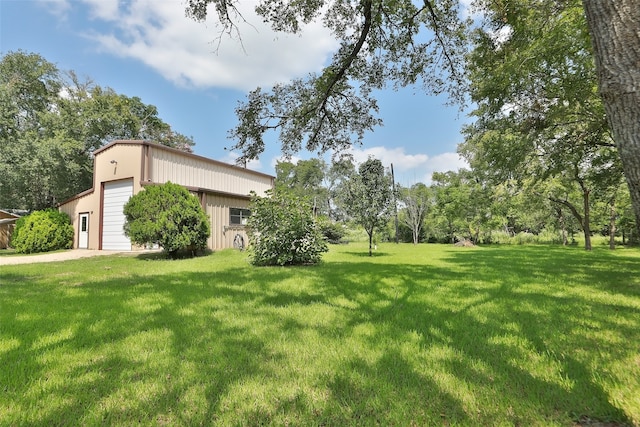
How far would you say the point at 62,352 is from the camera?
8.52ft

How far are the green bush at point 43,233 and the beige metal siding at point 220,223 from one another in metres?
8.20

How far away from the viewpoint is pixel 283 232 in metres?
8.82

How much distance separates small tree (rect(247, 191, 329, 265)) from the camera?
880 centimetres

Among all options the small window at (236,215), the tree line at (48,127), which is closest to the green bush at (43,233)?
the tree line at (48,127)

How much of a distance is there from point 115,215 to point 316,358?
15424mm

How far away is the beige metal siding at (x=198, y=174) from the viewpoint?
14332 millimetres

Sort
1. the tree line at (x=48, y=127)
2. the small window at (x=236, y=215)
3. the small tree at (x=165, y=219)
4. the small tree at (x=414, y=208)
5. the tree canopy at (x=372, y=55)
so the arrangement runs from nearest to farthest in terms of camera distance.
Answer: the tree canopy at (x=372, y=55) → the small tree at (x=165, y=219) → the small window at (x=236, y=215) → the tree line at (x=48, y=127) → the small tree at (x=414, y=208)

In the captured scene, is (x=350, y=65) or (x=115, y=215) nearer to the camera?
(x=350, y=65)

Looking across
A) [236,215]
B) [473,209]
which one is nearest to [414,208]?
[473,209]

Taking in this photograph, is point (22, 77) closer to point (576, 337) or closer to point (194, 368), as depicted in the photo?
point (194, 368)

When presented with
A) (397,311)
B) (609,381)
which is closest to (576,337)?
(609,381)

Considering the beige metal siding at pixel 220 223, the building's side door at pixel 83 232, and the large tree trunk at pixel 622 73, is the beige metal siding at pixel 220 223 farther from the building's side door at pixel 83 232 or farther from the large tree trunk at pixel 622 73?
the large tree trunk at pixel 622 73

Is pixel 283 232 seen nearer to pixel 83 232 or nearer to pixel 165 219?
pixel 165 219

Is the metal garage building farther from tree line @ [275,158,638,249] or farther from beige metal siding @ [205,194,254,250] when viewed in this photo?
tree line @ [275,158,638,249]
